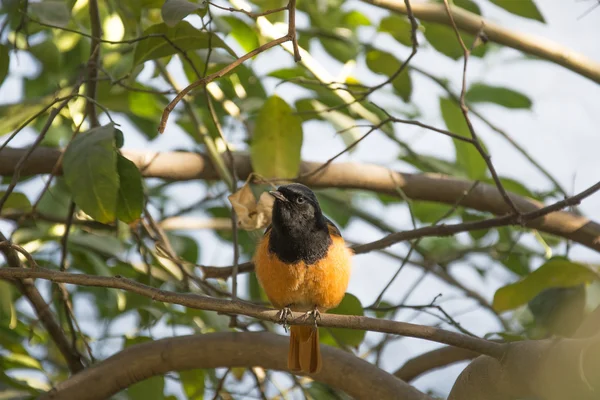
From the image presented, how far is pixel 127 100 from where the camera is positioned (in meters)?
4.46

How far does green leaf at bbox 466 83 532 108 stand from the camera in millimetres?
4711

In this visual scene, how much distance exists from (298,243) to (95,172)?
3.78ft

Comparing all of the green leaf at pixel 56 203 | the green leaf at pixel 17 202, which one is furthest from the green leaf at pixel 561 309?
the green leaf at pixel 56 203

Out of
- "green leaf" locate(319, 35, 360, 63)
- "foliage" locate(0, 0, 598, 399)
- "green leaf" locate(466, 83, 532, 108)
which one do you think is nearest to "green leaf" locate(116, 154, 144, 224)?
"foliage" locate(0, 0, 598, 399)

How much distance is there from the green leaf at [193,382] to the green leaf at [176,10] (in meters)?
1.88

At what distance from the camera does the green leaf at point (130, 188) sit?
307cm

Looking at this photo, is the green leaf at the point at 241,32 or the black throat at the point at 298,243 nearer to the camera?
the black throat at the point at 298,243

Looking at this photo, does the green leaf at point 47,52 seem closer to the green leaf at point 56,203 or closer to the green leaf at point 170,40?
the green leaf at point 56,203

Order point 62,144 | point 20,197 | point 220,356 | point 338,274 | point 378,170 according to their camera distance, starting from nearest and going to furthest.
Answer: point 220,356 → point 338,274 → point 20,197 → point 378,170 → point 62,144

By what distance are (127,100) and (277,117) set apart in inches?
38.1

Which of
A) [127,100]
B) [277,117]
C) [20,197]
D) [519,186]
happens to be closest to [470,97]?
[519,186]

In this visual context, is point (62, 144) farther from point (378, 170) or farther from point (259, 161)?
point (378, 170)

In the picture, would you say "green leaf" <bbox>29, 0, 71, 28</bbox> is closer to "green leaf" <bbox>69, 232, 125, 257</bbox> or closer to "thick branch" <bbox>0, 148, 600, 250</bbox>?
"thick branch" <bbox>0, 148, 600, 250</bbox>

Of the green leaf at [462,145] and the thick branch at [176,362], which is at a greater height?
the green leaf at [462,145]
